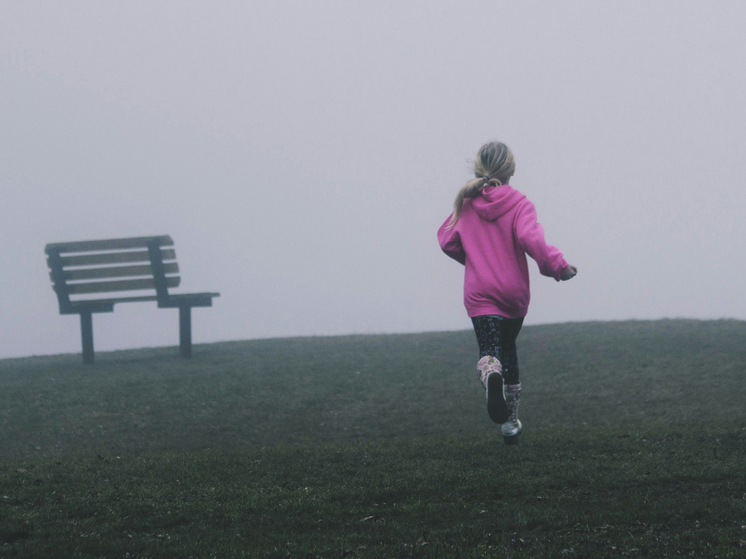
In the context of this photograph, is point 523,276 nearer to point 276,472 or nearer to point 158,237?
point 276,472

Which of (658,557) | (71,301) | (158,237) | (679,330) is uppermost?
(158,237)

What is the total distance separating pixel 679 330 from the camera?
8.99 meters

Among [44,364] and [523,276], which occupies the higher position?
[523,276]

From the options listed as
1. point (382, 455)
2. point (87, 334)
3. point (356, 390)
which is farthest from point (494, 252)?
point (87, 334)

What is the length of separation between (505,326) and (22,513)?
273cm

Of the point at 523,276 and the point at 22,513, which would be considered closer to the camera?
the point at 22,513

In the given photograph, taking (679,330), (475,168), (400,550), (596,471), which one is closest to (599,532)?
(400,550)

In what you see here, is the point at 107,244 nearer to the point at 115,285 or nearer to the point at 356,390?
the point at 115,285

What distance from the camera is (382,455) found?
4.50 metres

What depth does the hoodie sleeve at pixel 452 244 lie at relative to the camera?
174 inches

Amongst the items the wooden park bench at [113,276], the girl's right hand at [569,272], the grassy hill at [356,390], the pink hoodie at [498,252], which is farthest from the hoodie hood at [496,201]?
the wooden park bench at [113,276]

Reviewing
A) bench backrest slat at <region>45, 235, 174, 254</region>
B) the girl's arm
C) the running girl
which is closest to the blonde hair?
the running girl

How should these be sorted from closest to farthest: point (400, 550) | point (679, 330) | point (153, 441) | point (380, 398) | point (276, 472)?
point (400, 550)
point (276, 472)
point (153, 441)
point (380, 398)
point (679, 330)

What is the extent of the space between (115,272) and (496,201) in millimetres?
6417
